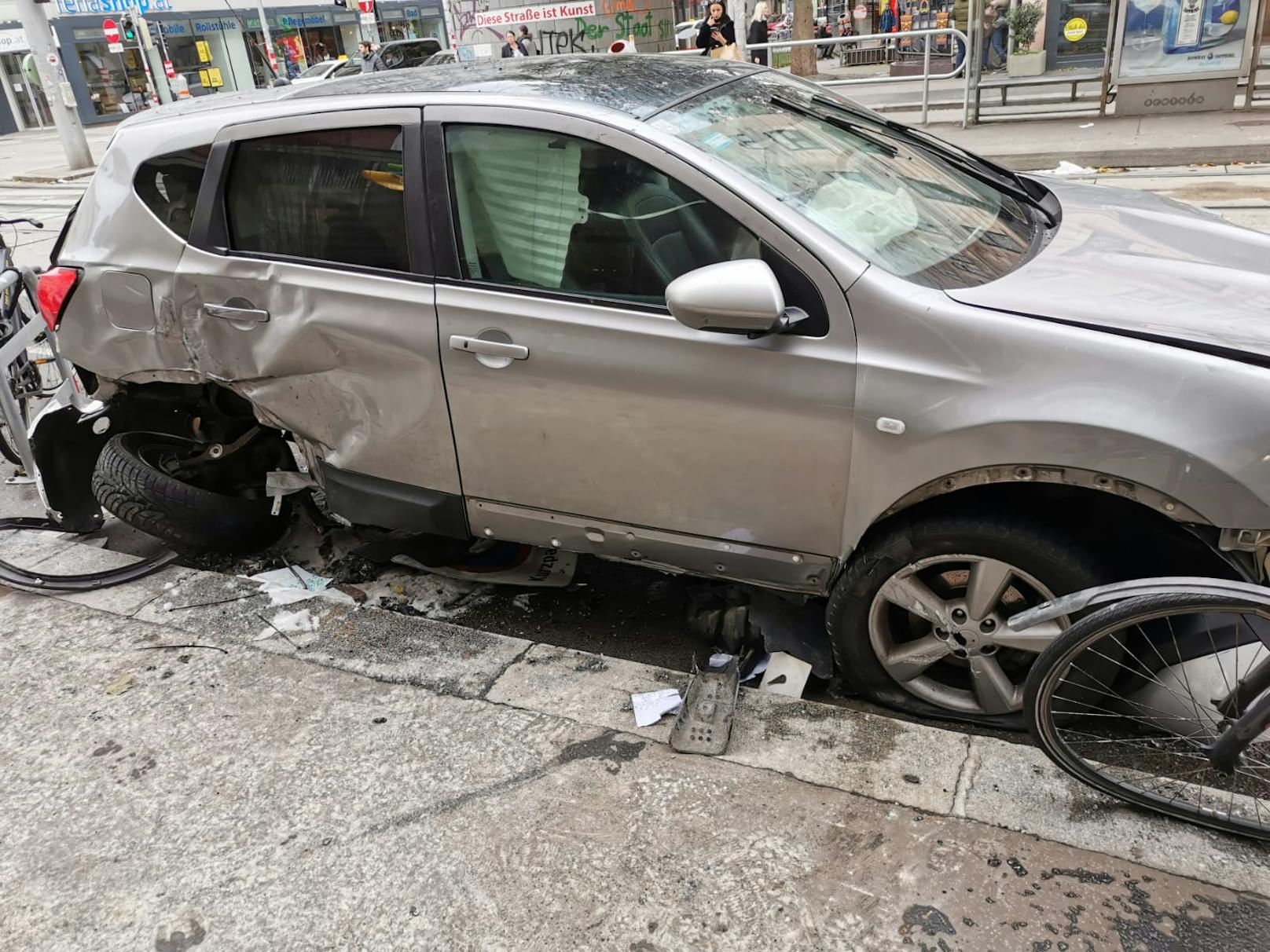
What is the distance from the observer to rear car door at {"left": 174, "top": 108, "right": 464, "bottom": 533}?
10.1ft

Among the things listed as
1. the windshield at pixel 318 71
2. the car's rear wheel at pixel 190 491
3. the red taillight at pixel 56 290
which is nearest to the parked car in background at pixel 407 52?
the windshield at pixel 318 71

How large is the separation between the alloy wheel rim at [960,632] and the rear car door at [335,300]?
4.92 ft

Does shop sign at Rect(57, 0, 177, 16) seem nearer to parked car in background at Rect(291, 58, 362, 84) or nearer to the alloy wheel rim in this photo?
parked car in background at Rect(291, 58, 362, 84)

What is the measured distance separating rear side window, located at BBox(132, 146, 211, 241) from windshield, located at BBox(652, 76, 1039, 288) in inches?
68.9

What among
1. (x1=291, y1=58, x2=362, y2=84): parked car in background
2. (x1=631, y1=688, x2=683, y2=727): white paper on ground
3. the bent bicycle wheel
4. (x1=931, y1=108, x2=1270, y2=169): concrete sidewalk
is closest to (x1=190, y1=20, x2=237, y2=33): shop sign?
(x1=291, y1=58, x2=362, y2=84): parked car in background

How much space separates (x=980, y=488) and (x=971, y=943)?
3.79 feet

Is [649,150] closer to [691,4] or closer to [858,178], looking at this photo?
[858,178]

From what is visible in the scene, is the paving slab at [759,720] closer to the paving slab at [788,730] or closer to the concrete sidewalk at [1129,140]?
the paving slab at [788,730]

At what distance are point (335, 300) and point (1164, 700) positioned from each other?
2772 millimetres

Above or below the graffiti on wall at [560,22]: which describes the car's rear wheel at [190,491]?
below

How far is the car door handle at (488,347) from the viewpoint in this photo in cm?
291

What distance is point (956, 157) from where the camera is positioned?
367 cm

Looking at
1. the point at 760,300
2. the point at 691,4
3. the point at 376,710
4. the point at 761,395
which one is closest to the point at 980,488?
the point at 761,395

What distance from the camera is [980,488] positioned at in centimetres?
264
